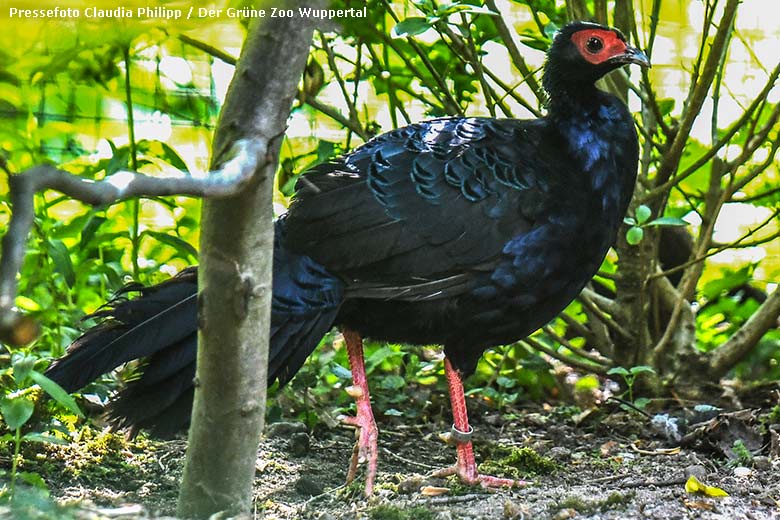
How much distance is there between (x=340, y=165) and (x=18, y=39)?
2716 mm

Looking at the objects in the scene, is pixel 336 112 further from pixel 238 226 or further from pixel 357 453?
pixel 238 226

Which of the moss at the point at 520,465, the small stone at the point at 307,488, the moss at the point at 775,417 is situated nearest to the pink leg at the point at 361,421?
the small stone at the point at 307,488

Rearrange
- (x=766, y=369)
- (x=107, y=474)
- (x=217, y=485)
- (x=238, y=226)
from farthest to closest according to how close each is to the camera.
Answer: (x=766, y=369)
(x=107, y=474)
(x=217, y=485)
(x=238, y=226)

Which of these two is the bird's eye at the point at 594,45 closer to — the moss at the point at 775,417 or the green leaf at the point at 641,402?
the green leaf at the point at 641,402

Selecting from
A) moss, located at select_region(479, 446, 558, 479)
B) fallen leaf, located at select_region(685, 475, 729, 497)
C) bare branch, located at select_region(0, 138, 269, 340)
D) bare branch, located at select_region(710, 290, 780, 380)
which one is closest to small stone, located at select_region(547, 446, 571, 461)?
moss, located at select_region(479, 446, 558, 479)

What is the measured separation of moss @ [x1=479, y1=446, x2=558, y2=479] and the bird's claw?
52cm

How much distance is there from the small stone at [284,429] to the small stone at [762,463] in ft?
6.14

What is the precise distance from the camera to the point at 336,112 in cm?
502

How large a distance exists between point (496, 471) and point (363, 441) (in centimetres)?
59

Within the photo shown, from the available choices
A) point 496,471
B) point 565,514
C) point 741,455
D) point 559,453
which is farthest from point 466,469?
point 741,455

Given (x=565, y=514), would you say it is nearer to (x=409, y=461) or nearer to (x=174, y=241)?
(x=409, y=461)

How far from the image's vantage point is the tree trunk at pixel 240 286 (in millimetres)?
2154

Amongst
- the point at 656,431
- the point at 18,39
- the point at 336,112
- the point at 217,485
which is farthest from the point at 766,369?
the point at 18,39

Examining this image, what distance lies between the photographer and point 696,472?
381 cm
